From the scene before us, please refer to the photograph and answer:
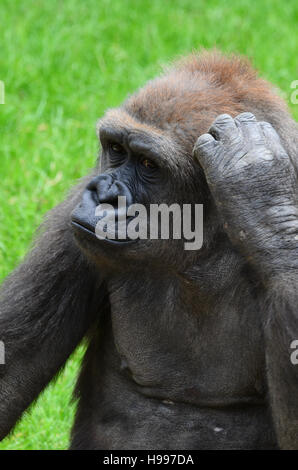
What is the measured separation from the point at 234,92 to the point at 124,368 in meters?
1.48

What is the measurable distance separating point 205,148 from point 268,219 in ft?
1.42

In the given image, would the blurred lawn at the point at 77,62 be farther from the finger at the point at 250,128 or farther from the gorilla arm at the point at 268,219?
the finger at the point at 250,128

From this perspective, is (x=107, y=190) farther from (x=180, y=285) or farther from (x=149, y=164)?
(x=180, y=285)

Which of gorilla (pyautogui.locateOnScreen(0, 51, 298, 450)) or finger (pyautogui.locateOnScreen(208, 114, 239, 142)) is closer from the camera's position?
gorilla (pyautogui.locateOnScreen(0, 51, 298, 450))

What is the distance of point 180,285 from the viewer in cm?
475

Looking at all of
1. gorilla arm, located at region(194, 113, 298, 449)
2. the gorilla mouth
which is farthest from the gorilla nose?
gorilla arm, located at region(194, 113, 298, 449)

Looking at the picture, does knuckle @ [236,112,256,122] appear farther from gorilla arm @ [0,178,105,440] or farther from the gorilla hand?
gorilla arm @ [0,178,105,440]

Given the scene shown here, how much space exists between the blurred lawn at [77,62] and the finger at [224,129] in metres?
2.71

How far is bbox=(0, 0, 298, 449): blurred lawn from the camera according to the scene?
805 cm

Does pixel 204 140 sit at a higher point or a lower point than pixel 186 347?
higher

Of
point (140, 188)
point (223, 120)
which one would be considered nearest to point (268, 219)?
point (223, 120)

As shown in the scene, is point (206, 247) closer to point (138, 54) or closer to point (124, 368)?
point (124, 368)

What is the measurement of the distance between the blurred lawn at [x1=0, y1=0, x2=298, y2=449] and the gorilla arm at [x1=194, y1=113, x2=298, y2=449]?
8.69ft

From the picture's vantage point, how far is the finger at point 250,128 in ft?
14.3
